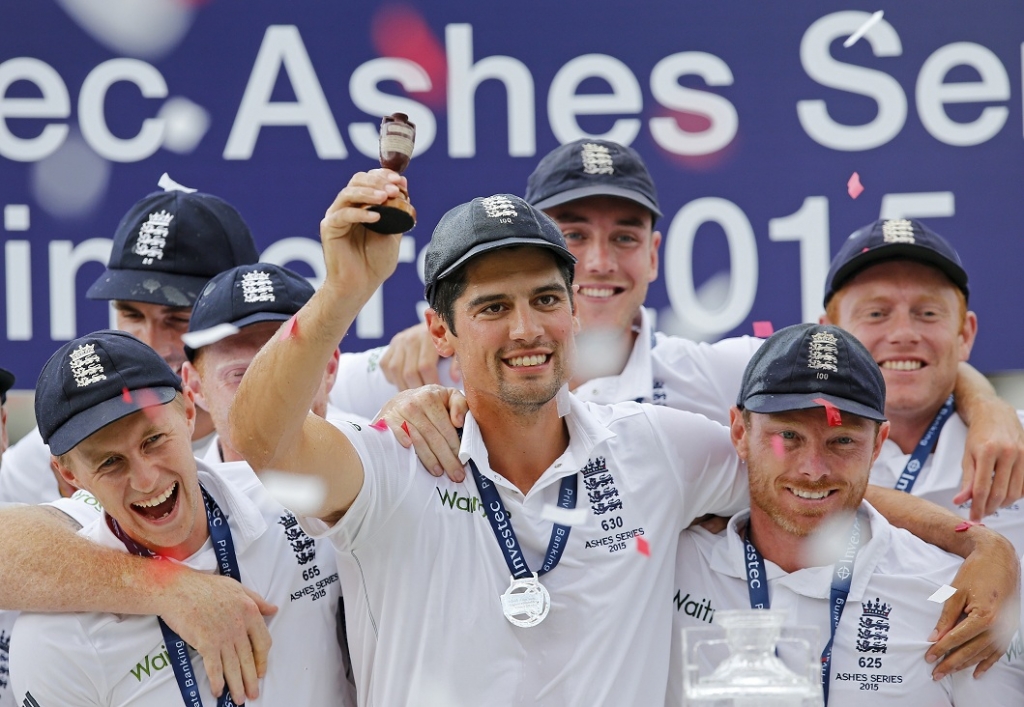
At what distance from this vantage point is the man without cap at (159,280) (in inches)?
164

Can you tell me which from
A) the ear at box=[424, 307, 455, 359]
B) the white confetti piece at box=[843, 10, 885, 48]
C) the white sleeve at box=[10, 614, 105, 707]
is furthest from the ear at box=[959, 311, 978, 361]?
the white sleeve at box=[10, 614, 105, 707]

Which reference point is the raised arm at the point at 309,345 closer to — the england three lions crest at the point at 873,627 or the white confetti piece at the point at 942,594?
the england three lions crest at the point at 873,627

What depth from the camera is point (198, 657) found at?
307cm

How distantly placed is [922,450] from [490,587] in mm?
1584

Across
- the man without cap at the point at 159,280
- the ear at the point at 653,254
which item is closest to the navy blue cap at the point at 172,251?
the man without cap at the point at 159,280

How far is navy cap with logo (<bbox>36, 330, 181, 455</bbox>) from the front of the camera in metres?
3.06

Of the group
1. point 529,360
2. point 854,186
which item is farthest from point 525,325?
point 854,186

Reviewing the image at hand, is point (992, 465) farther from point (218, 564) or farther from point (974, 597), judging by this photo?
point (218, 564)

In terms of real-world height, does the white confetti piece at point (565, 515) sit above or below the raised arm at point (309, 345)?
below

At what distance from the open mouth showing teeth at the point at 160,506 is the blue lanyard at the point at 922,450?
200cm

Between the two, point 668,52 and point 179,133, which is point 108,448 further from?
point 668,52

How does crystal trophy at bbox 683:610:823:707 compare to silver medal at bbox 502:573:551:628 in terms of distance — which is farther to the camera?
silver medal at bbox 502:573:551:628

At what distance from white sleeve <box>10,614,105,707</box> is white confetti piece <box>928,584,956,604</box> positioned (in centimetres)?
194

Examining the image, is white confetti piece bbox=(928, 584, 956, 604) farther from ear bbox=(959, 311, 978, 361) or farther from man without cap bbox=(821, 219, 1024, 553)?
ear bbox=(959, 311, 978, 361)
